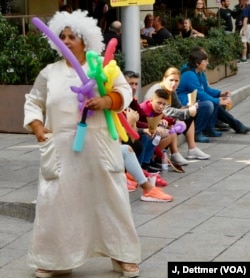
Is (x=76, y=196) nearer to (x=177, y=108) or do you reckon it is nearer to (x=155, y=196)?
(x=155, y=196)

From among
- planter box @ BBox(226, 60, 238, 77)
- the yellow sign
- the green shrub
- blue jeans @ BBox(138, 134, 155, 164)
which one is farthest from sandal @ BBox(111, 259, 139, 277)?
planter box @ BBox(226, 60, 238, 77)

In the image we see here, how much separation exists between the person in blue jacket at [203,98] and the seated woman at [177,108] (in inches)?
25.8

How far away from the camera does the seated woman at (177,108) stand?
984 centimetres

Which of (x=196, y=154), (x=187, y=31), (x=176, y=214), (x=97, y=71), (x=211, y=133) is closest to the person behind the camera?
(x=97, y=71)

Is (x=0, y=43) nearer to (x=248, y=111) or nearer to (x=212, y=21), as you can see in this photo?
(x=248, y=111)

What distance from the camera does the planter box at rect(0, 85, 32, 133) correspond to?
40.5 ft

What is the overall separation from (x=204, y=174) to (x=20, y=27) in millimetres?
4409

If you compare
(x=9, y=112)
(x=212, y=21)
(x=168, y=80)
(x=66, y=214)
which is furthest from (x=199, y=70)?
(x=212, y=21)

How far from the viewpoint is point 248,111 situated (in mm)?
14578

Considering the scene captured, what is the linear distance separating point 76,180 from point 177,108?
170 inches

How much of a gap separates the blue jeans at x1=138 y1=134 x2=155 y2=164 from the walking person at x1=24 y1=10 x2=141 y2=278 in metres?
3.06

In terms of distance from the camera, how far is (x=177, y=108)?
1034cm

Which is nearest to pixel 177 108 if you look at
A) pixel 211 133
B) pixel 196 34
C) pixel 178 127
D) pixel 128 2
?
pixel 178 127

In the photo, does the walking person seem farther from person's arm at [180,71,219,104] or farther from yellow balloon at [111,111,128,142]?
person's arm at [180,71,219,104]
